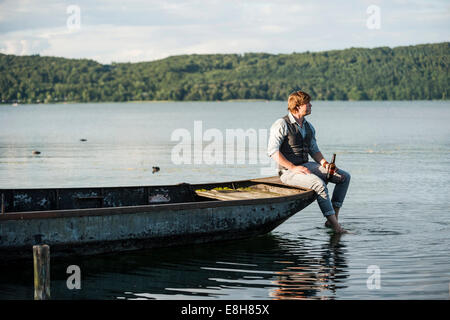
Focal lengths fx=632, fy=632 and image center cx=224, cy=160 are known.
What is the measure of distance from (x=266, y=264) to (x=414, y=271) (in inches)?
84.4

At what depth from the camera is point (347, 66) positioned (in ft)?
516

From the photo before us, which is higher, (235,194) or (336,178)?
(336,178)

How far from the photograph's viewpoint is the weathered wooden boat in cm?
869

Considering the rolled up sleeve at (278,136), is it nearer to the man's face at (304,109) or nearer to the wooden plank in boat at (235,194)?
the man's face at (304,109)

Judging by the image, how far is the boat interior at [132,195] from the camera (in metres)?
10.4

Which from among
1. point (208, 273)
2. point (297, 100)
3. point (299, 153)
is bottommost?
point (208, 273)

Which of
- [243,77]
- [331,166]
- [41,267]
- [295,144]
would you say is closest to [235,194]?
[295,144]

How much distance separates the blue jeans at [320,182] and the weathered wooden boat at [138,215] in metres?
0.16

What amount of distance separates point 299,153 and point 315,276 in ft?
8.22

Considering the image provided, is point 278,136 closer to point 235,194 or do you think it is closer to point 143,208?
point 235,194

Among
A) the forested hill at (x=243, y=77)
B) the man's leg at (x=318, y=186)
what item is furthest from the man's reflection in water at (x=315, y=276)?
the forested hill at (x=243, y=77)

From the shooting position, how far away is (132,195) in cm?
1106
